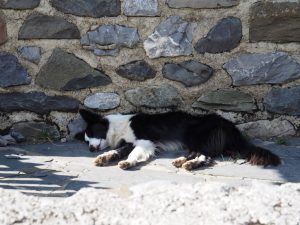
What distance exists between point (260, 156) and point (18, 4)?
7.59ft

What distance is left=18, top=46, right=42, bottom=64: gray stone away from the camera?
438 centimetres

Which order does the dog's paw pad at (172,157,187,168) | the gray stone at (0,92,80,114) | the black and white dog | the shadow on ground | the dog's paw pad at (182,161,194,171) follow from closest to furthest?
the shadow on ground → the dog's paw pad at (182,161,194,171) → the dog's paw pad at (172,157,187,168) → the black and white dog → the gray stone at (0,92,80,114)

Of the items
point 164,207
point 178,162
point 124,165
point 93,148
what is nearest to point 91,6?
point 93,148

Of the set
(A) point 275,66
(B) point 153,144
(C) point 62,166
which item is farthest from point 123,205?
(A) point 275,66

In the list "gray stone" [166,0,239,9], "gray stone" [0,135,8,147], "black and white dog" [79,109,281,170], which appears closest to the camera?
"black and white dog" [79,109,281,170]

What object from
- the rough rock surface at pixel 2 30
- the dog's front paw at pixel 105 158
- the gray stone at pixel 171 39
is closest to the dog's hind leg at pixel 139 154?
the dog's front paw at pixel 105 158

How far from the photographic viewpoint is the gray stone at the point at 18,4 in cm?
429

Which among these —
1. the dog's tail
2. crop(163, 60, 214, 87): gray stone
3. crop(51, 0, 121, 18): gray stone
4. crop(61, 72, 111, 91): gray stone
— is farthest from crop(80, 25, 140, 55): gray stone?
the dog's tail

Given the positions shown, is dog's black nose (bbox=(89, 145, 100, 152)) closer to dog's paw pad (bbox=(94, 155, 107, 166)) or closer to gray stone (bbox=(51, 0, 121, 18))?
dog's paw pad (bbox=(94, 155, 107, 166))

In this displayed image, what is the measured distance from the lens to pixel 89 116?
4.46 meters

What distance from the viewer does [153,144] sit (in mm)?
4352

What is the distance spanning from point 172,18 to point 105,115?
1038mm

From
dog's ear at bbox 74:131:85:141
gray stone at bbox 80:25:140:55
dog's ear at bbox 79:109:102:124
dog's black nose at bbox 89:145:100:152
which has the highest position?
gray stone at bbox 80:25:140:55

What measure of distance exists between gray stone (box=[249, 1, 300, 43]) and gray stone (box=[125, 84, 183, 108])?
0.82 m
